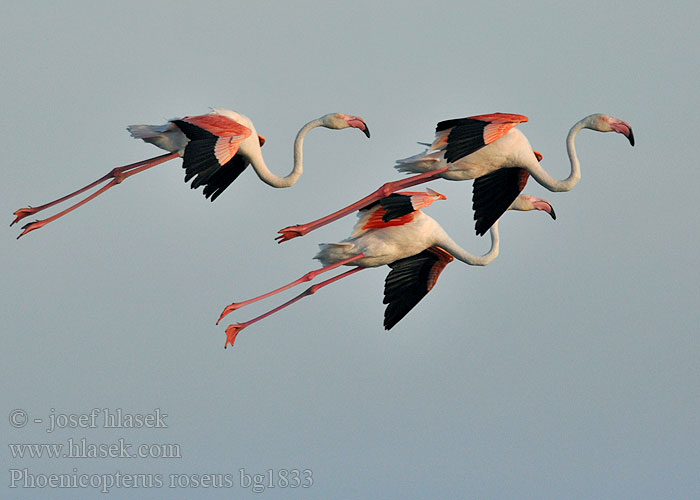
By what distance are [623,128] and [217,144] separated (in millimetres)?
5633

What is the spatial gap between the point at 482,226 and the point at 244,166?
3753mm

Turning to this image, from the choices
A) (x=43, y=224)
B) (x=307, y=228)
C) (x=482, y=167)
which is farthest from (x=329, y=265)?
(x=43, y=224)

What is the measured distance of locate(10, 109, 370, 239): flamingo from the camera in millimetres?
21453

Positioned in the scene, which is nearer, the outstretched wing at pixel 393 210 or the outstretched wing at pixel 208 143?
the outstretched wing at pixel 208 143

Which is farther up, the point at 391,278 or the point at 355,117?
the point at 355,117

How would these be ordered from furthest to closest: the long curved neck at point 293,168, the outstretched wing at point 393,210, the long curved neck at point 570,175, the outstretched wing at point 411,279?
1. the long curved neck at point 293,168
2. the outstretched wing at point 411,279
3. the long curved neck at point 570,175
4. the outstretched wing at point 393,210

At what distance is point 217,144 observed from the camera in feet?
69.7

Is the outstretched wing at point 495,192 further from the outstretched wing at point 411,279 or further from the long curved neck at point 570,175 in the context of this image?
the outstretched wing at point 411,279

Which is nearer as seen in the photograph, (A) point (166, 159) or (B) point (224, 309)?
(B) point (224, 309)

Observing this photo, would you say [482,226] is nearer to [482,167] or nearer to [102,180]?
[482,167]

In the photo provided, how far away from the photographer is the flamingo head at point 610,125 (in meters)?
22.3

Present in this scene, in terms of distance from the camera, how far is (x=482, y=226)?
21891 millimetres

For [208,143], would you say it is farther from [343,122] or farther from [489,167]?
[489,167]

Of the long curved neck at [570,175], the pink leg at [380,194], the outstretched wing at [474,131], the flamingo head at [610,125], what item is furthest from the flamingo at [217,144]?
the flamingo head at [610,125]
